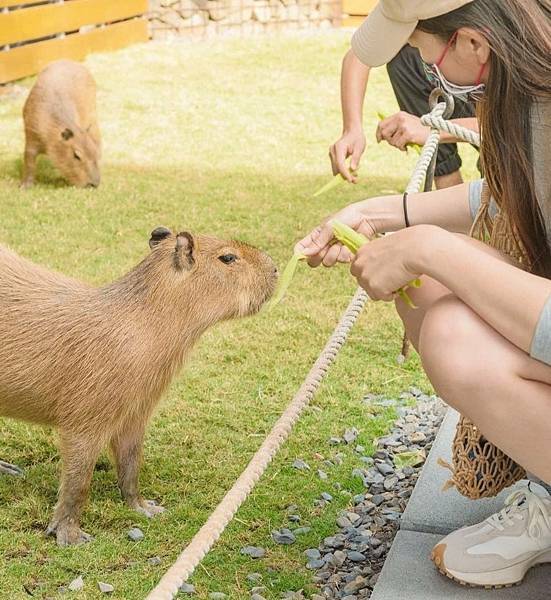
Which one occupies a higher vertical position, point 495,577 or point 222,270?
point 222,270

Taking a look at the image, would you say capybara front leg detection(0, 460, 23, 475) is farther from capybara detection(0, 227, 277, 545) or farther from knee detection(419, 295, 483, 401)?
knee detection(419, 295, 483, 401)

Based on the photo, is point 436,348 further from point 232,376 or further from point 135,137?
point 135,137

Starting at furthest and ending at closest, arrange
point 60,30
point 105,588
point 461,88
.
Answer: point 60,30
point 105,588
point 461,88

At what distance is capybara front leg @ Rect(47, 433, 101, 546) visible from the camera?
258 cm

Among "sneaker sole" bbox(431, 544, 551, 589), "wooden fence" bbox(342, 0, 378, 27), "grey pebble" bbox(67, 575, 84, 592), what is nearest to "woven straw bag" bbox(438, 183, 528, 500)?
"sneaker sole" bbox(431, 544, 551, 589)

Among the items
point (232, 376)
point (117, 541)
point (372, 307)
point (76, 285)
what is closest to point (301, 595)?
point (117, 541)

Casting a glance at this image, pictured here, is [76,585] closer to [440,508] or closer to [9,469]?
[9,469]

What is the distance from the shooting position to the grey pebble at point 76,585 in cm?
237

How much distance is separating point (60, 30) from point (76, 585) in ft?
23.4

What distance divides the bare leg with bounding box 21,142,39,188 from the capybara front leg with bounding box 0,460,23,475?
10.6 ft

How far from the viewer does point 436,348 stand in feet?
6.15

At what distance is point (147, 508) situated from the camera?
108 inches

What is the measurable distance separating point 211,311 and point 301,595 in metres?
0.75

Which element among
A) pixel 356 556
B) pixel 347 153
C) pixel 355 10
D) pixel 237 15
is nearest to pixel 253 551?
pixel 356 556
